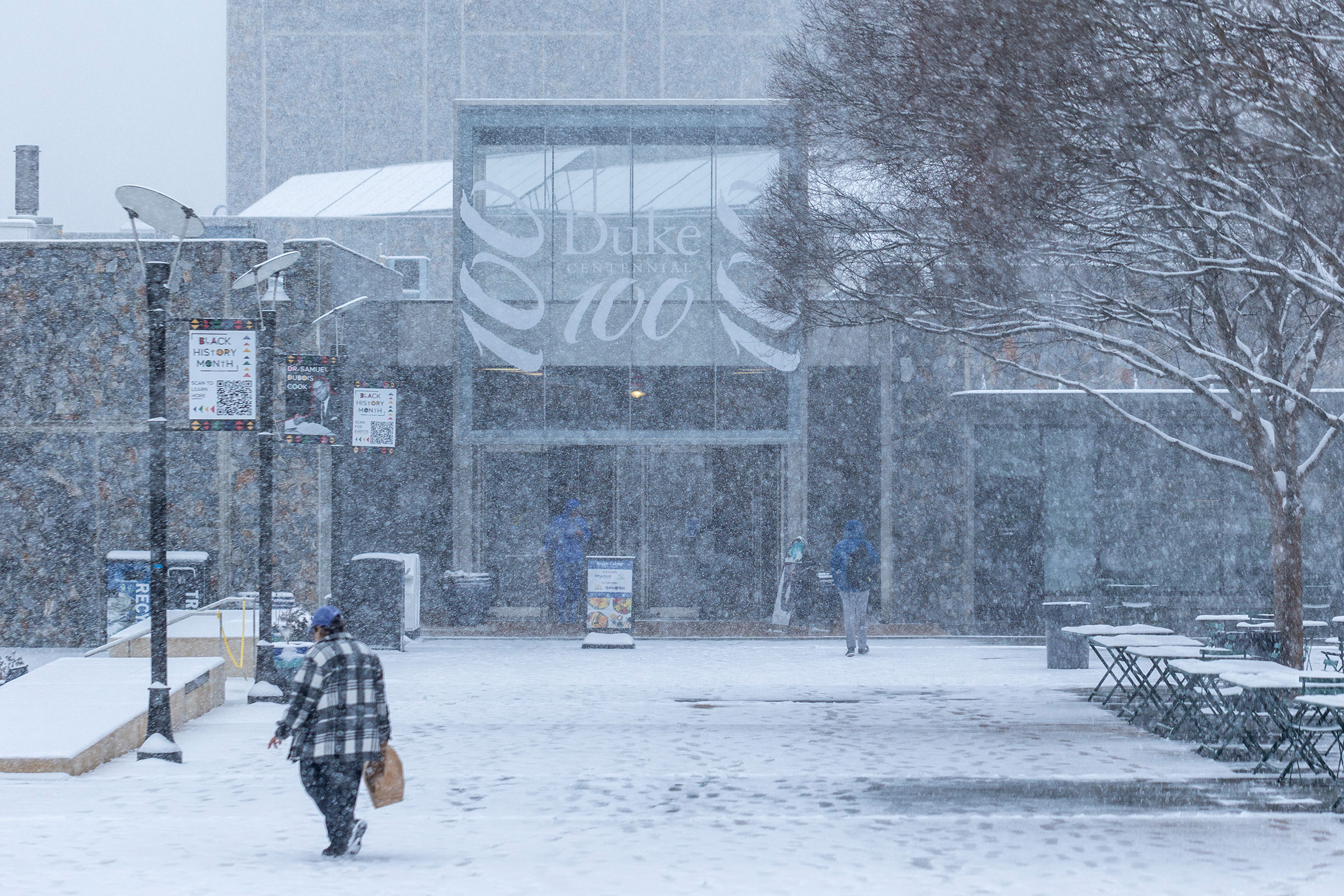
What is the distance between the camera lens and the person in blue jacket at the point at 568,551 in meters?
22.6

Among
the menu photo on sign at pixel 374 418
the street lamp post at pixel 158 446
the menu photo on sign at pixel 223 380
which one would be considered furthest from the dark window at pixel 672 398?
the street lamp post at pixel 158 446

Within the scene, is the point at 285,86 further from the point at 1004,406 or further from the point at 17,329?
the point at 1004,406

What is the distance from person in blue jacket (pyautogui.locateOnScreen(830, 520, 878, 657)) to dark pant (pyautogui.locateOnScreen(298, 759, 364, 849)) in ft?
37.4

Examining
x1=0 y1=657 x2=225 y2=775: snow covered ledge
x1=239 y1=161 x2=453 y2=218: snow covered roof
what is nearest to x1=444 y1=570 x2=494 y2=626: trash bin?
x1=0 y1=657 x2=225 y2=775: snow covered ledge

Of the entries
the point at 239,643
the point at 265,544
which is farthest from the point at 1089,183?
the point at 239,643

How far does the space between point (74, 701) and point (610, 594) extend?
9.44m

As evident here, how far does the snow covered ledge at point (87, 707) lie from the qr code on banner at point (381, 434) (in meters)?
6.58

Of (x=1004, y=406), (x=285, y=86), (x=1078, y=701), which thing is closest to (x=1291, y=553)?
(x=1078, y=701)

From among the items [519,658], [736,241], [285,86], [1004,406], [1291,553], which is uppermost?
[285,86]

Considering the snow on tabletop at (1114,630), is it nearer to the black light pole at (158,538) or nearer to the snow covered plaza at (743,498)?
the snow covered plaza at (743,498)

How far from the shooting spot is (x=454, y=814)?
949 centimetres

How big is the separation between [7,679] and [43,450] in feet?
18.5

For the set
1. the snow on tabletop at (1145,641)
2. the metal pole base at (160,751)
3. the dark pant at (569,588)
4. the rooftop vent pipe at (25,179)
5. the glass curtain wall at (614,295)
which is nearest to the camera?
the metal pole base at (160,751)

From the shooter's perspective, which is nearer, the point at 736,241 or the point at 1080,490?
the point at 1080,490
